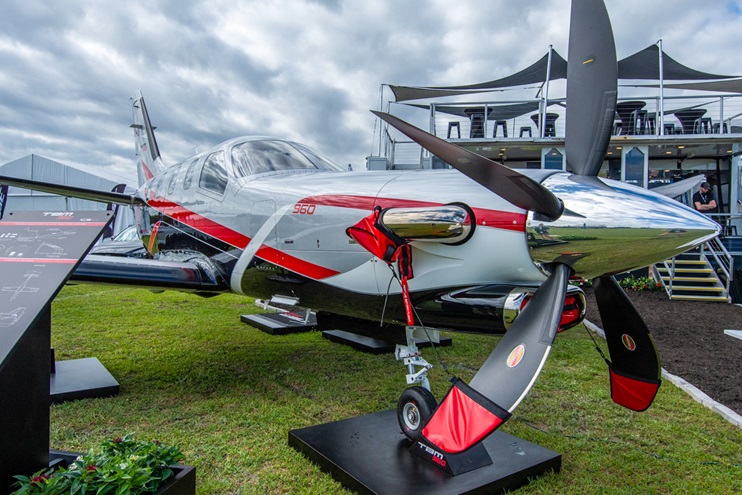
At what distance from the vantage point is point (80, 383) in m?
4.76

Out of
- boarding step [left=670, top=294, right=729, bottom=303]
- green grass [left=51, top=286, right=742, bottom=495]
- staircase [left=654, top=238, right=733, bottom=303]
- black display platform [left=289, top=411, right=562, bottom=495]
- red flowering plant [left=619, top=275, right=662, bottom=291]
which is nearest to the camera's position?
black display platform [left=289, top=411, right=562, bottom=495]

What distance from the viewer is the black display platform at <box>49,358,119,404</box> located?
447 centimetres

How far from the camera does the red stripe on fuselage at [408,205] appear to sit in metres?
2.81

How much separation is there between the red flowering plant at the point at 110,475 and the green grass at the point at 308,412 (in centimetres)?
73

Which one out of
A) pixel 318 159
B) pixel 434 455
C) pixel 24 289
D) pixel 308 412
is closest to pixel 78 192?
pixel 318 159

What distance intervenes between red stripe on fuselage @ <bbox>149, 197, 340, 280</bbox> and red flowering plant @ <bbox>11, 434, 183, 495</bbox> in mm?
1810

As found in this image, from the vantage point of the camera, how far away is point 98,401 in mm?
4531

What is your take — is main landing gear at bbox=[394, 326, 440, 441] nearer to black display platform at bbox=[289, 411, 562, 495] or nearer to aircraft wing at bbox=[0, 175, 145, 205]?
black display platform at bbox=[289, 411, 562, 495]

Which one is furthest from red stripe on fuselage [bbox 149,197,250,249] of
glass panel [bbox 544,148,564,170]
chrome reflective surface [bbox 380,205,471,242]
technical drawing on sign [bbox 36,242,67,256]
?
glass panel [bbox 544,148,564,170]

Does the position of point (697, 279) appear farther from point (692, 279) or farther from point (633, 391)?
point (633, 391)

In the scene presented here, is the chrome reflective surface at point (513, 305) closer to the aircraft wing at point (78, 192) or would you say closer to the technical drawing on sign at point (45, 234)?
the technical drawing on sign at point (45, 234)

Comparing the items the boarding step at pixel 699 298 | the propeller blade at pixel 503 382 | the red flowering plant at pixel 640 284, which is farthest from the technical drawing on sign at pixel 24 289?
the red flowering plant at pixel 640 284

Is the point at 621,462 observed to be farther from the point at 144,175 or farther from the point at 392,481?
the point at 144,175

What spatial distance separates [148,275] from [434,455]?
348cm
